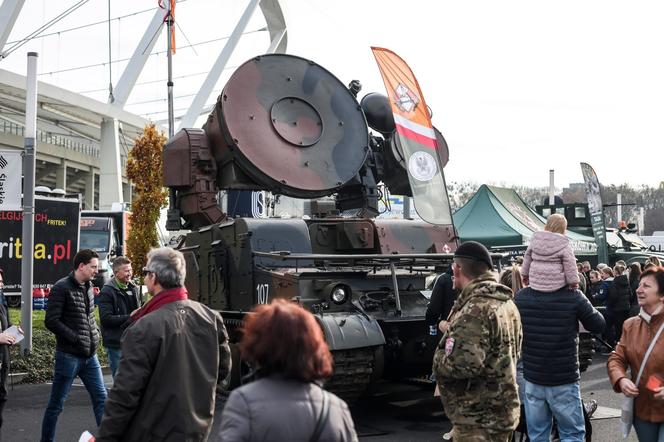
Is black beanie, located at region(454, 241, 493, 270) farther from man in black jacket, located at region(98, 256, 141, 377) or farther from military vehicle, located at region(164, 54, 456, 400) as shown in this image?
man in black jacket, located at region(98, 256, 141, 377)

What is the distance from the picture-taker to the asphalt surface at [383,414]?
828 cm

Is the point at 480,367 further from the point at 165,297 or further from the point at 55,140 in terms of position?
the point at 55,140

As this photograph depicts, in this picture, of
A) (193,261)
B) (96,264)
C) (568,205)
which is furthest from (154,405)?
(568,205)

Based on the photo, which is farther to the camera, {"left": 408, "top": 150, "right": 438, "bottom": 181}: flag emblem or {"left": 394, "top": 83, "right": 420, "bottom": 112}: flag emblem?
{"left": 394, "top": 83, "right": 420, "bottom": 112}: flag emblem

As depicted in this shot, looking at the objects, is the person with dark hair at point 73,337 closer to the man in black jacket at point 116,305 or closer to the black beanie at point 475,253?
the man in black jacket at point 116,305

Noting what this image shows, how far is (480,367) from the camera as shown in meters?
4.33

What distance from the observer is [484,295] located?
4441mm

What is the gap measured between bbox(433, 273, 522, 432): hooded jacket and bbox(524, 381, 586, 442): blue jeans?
135 centimetres

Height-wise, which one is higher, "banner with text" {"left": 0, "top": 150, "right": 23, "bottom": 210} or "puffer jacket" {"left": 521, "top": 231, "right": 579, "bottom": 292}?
"banner with text" {"left": 0, "top": 150, "right": 23, "bottom": 210}

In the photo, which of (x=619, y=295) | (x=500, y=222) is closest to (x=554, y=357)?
(x=619, y=295)

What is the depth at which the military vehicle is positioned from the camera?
27.5 feet

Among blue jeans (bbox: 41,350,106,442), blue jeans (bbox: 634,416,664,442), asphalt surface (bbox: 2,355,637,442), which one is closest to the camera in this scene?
blue jeans (bbox: 634,416,664,442)

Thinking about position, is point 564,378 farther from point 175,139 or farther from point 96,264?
point 175,139

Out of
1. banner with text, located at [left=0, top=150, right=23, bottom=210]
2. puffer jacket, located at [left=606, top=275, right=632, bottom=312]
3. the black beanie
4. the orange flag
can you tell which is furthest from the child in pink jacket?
puffer jacket, located at [left=606, top=275, right=632, bottom=312]
